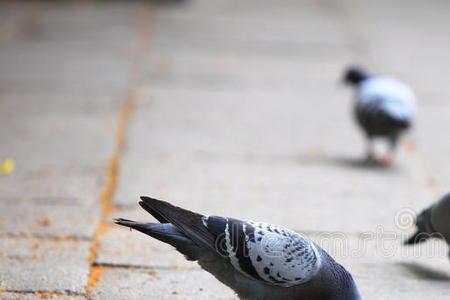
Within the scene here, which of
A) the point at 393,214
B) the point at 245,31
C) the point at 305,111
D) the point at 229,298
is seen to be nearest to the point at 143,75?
the point at 305,111

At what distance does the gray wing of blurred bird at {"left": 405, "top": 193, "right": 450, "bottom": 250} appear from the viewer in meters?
4.28

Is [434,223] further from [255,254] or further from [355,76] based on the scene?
[355,76]

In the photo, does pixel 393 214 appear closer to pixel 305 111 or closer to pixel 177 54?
pixel 305 111

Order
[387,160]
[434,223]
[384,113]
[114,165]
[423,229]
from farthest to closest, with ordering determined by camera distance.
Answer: [387,160] < [384,113] < [114,165] < [423,229] < [434,223]

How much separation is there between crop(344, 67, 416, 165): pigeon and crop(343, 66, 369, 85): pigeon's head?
0.39 meters

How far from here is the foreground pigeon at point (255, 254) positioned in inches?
137

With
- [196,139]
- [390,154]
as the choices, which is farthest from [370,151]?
[196,139]

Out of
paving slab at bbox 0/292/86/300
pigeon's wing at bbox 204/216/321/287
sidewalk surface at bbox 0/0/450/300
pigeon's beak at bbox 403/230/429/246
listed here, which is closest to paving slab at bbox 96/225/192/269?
sidewalk surface at bbox 0/0/450/300

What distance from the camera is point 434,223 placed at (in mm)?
4355

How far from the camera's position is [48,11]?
421 inches

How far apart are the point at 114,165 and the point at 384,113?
6.72 feet

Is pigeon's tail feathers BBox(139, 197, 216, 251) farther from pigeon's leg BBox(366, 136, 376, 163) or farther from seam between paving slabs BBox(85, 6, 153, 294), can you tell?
pigeon's leg BBox(366, 136, 376, 163)

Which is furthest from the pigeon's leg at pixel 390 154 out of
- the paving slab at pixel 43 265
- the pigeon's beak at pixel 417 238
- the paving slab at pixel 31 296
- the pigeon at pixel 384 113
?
the paving slab at pixel 31 296

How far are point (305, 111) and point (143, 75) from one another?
5.64 feet
